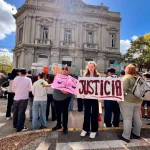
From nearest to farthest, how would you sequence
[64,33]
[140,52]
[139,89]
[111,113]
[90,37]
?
[139,89] < [111,113] < [140,52] < [64,33] < [90,37]

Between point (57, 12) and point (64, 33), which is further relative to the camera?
point (64, 33)

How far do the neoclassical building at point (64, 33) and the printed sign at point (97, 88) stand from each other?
18725mm

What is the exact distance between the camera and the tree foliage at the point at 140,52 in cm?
1802

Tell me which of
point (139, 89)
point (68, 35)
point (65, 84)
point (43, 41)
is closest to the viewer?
point (139, 89)

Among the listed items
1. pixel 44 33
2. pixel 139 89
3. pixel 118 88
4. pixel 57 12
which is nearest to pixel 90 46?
pixel 57 12

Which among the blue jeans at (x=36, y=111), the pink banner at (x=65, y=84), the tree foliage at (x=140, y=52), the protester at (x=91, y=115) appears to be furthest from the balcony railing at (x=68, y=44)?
the protester at (x=91, y=115)

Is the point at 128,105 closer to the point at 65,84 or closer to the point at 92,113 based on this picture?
the point at 92,113

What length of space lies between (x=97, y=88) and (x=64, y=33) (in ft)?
66.7

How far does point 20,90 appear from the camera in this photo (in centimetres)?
480

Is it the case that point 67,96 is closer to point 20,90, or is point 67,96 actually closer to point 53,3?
point 20,90

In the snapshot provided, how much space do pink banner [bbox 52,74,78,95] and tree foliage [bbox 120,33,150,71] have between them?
1530cm

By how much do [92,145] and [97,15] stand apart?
22774 millimetres

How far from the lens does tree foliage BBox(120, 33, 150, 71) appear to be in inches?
709

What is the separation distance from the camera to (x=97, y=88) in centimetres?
419
